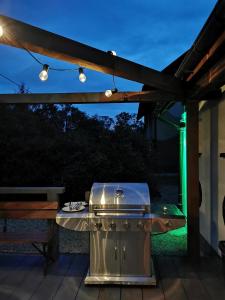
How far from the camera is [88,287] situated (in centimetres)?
354

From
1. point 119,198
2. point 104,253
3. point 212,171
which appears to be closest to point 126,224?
point 119,198

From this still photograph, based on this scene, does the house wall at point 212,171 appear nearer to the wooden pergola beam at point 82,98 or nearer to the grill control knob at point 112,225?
the wooden pergola beam at point 82,98

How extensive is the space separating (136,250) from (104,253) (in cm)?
36

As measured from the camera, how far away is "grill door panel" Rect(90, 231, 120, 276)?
3.61m

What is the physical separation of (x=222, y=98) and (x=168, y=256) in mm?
2322

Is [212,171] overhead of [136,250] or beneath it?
overhead

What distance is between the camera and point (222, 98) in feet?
14.3

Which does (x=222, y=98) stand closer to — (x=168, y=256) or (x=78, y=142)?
(x=168, y=256)

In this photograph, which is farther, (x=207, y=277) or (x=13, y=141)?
(x=13, y=141)

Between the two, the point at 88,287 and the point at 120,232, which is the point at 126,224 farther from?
the point at 88,287

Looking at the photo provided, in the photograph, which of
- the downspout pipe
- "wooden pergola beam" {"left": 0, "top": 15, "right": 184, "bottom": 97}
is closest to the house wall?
"wooden pergola beam" {"left": 0, "top": 15, "right": 184, "bottom": 97}

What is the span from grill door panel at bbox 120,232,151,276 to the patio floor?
206 millimetres

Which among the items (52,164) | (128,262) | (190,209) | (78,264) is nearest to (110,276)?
(128,262)

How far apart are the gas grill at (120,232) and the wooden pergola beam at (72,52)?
1363mm
